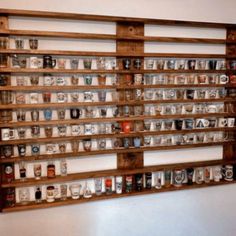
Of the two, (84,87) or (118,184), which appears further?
(118,184)

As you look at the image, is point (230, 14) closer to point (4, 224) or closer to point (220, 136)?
point (220, 136)

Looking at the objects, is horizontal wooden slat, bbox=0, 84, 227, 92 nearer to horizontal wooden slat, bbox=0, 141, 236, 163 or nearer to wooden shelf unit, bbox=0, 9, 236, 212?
wooden shelf unit, bbox=0, 9, 236, 212

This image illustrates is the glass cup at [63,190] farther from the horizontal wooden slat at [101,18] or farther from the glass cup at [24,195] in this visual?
the horizontal wooden slat at [101,18]

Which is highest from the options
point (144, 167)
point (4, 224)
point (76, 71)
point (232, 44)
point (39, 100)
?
point (232, 44)

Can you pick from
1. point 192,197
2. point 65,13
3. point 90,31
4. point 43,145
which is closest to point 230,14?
point 90,31

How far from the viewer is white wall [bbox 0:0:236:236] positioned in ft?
6.52

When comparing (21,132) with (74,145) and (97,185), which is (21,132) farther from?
(97,185)

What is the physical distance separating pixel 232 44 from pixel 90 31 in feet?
3.90

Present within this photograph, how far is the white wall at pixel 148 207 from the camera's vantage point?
1.99 meters

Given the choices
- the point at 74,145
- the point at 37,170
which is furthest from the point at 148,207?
the point at 37,170

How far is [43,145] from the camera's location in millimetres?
2006

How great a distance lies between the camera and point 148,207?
224 centimetres

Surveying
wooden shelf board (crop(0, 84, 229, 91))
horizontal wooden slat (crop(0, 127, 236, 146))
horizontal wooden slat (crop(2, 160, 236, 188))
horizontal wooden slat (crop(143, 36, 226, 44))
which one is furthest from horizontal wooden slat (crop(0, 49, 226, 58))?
horizontal wooden slat (crop(2, 160, 236, 188))

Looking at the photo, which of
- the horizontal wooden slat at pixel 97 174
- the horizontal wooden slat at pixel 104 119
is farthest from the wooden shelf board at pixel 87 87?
the horizontal wooden slat at pixel 97 174
